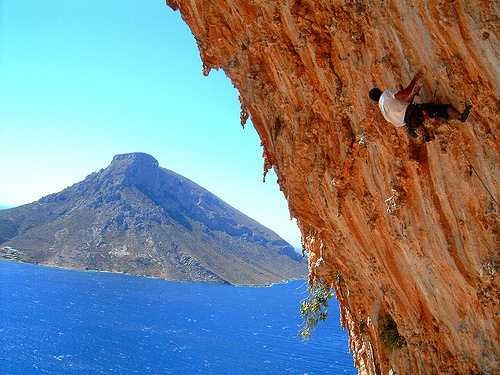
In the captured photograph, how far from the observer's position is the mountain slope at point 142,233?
123 metres

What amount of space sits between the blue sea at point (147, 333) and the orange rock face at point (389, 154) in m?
11.2

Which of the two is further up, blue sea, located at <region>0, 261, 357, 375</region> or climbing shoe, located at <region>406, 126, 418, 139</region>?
climbing shoe, located at <region>406, 126, 418, 139</region>

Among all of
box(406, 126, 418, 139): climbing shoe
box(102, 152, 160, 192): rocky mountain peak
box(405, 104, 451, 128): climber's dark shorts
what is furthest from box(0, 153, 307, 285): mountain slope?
box(405, 104, 451, 128): climber's dark shorts

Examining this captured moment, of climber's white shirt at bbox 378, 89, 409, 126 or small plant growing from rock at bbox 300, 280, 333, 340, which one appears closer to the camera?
climber's white shirt at bbox 378, 89, 409, 126

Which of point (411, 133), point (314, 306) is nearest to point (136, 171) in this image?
point (314, 306)

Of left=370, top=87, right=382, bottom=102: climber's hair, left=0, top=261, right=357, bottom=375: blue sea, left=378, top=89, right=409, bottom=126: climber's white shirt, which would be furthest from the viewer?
left=0, top=261, right=357, bottom=375: blue sea

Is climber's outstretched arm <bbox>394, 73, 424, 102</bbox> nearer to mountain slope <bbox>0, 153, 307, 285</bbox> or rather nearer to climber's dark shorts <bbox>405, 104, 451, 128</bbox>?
climber's dark shorts <bbox>405, 104, 451, 128</bbox>

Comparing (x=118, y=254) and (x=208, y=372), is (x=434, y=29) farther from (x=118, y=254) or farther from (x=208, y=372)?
(x=118, y=254)

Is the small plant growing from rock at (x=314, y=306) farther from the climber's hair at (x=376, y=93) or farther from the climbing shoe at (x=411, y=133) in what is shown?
the climber's hair at (x=376, y=93)

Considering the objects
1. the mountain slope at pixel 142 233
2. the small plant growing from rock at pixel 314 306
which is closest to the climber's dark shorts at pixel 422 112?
the small plant growing from rock at pixel 314 306

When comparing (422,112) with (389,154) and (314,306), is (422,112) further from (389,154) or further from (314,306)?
(314,306)

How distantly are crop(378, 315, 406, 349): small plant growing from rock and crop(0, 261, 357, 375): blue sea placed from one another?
10.3m

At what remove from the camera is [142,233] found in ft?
456

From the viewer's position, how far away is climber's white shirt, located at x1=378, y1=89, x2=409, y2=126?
14.7 feet
